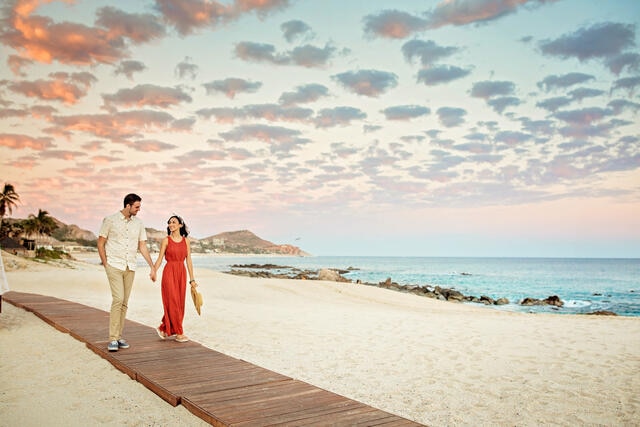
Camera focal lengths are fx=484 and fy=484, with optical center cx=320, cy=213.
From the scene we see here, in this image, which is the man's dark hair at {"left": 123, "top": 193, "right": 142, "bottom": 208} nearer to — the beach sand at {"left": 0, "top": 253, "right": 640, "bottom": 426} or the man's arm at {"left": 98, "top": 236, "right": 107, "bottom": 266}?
the man's arm at {"left": 98, "top": 236, "right": 107, "bottom": 266}

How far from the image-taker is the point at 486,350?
10516 mm

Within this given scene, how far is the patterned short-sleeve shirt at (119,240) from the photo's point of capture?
7.55 metres

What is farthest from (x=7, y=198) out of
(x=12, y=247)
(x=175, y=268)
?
(x=175, y=268)

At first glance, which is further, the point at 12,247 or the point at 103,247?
the point at 12,247

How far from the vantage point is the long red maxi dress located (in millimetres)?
8539

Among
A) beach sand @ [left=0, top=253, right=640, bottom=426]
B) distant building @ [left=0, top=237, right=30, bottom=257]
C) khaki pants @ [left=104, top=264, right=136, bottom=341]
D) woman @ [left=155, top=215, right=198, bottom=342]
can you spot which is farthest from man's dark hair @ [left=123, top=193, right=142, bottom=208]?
distant building @ [left=0, top=237, right=30, bottom=257]

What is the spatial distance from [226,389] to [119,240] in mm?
3173

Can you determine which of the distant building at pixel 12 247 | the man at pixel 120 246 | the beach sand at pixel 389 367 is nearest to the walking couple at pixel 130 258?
the man at pixel 120 246

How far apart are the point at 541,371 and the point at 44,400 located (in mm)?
7932

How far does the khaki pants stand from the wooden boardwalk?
1.35 ft

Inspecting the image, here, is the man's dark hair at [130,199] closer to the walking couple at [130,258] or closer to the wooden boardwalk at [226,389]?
the walking couple at [130,258]

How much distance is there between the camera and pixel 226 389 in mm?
5809

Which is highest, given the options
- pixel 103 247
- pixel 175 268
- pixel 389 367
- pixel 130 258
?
pixel 103 247

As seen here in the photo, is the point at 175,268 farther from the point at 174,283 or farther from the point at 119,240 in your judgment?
the point at 119,240
